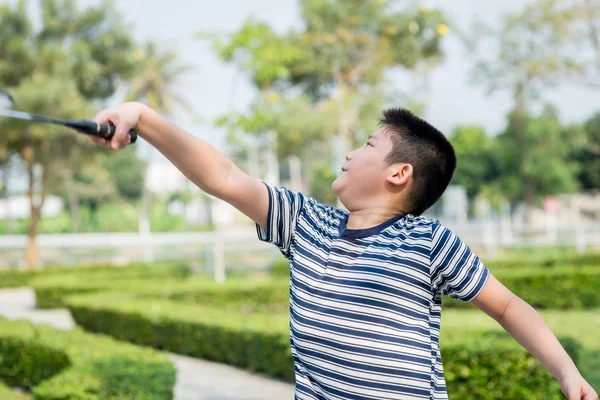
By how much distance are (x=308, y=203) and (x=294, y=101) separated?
26.4 m

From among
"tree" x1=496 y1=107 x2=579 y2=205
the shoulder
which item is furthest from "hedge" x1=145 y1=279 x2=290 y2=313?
"tree" x1=496 y1=107 x2=579 y2=205

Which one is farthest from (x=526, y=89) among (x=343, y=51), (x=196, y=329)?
(x=196, y=329)

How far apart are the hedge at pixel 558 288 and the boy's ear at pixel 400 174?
9.21m

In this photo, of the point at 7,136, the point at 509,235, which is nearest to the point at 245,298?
the point at 7,136

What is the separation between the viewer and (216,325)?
7.21 meters

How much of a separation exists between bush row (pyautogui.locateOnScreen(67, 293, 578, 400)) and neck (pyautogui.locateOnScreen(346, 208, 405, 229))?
3.35 metres

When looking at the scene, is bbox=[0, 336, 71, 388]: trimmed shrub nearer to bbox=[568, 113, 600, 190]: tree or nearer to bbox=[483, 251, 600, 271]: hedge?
bbox=[483, 251, 600, 271]: hedge

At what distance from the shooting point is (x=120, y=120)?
4.62 feet

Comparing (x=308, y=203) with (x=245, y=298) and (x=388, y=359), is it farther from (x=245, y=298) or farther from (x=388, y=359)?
(x=245, y=298)

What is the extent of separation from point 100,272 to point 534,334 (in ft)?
48.0

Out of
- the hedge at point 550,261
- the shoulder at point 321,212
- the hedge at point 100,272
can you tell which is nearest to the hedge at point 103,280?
the hedge at point 100,272

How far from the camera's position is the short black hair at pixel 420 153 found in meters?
1.73

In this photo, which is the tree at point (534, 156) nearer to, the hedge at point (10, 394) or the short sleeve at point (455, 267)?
the hedge at point (10, 394)

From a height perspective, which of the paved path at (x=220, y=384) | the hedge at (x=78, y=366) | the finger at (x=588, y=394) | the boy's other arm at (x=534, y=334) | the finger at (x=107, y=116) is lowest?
the paved path at (x=220, y=384)
